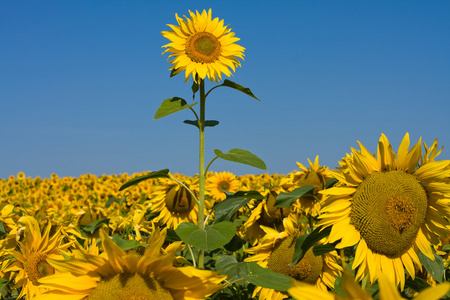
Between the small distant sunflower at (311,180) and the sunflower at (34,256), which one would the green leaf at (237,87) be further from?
the small distant sunflower at (311,180)

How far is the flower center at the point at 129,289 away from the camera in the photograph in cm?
151

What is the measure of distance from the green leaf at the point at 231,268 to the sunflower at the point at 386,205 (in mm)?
765

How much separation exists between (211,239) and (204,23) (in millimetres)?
2032

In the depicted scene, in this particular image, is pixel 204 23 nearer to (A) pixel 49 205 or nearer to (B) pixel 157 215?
(B) pixel 157 215

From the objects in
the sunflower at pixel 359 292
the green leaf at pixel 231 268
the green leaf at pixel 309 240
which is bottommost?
the sunflower at pixel 359 292

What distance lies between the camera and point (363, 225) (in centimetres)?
→ 245

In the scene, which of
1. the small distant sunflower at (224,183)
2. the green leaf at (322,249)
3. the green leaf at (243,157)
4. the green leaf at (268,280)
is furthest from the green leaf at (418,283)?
the small distant sunflower at (224,183)

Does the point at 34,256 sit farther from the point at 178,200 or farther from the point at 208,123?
the point at 178,200

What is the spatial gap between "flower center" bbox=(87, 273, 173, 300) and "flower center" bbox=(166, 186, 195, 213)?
350 centimetres

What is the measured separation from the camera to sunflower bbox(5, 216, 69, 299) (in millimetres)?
2592

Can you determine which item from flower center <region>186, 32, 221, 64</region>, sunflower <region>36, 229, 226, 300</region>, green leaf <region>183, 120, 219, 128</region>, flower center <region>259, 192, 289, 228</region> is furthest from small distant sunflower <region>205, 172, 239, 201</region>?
sunflower <region>36, 229, 226, 300</region>

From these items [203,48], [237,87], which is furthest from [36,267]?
[203,48]

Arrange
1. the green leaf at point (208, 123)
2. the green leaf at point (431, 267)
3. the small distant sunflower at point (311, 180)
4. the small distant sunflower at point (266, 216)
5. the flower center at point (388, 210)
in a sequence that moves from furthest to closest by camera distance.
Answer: the small distant sunflower at point (311, 180), the small distant sunflower at point (266, 216), the green leaf at point (208, 123), the green leaf at point (431, 267), the flower center at point (388, 210)

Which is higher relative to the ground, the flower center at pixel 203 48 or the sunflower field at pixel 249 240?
the flower center at pixel 203 48
